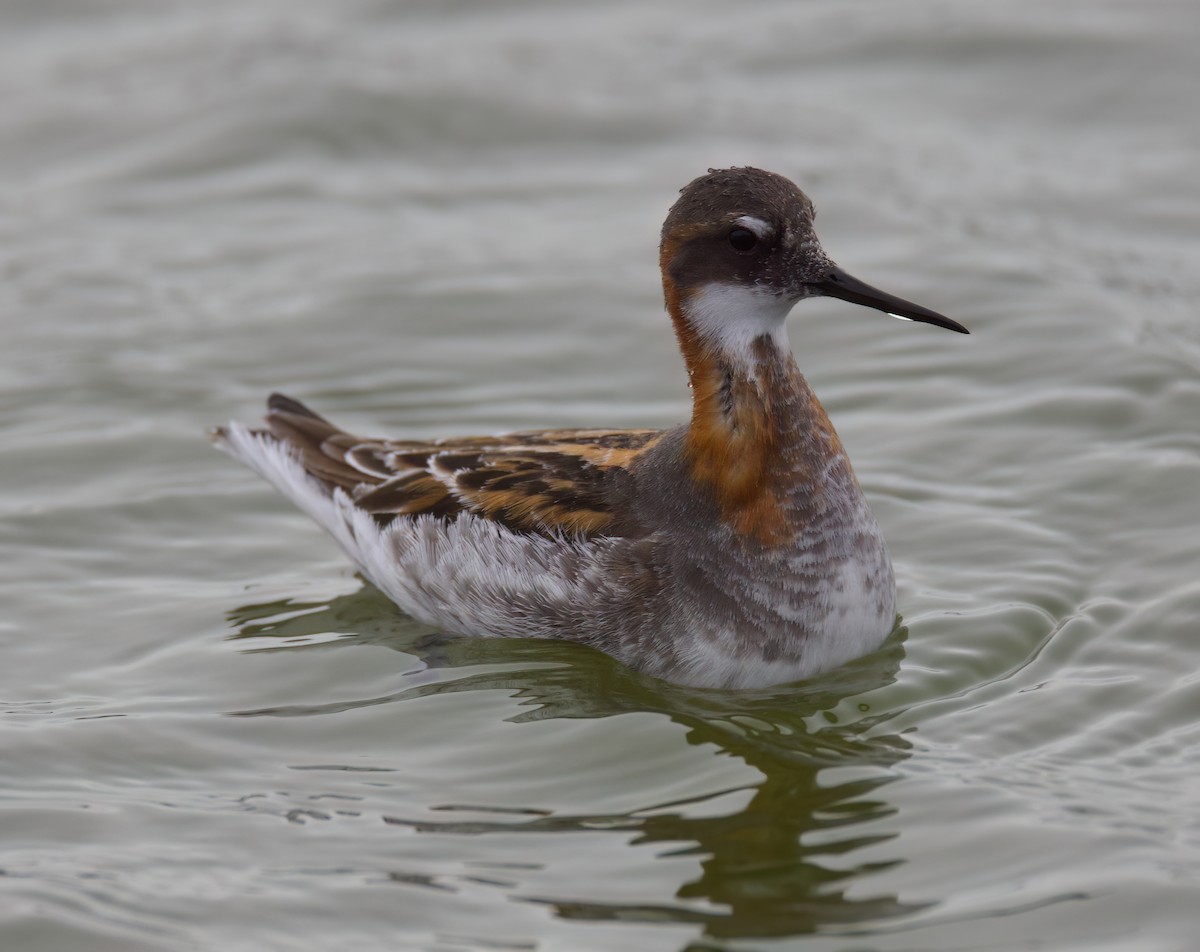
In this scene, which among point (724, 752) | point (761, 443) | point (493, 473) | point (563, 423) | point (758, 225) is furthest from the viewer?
point (563, 423)

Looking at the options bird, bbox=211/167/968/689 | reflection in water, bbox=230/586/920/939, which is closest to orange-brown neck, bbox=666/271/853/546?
bird, bbox=211/167/968/689

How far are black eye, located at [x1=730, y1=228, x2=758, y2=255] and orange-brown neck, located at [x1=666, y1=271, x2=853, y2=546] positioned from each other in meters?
0.36

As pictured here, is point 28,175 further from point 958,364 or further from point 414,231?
point 958,364

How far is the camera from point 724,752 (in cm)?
737

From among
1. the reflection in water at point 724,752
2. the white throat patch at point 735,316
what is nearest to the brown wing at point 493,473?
the reflection in water at point 724,752

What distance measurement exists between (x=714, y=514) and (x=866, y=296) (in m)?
1.15

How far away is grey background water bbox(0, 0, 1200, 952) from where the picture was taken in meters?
6.54

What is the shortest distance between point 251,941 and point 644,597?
2.49 meters

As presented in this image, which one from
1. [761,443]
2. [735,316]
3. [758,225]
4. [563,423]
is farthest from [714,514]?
[563,423]

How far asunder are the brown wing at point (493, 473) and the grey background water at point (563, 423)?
0.58 metres

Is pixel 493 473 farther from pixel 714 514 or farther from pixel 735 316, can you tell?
pixel 735 316

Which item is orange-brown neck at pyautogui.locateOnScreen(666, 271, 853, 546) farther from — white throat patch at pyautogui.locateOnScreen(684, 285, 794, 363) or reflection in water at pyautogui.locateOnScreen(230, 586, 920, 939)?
reflection in water at pyautogui.locateOnScreen(230, 586, 920, 939)

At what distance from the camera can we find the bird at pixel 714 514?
25.5ft

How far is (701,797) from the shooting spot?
7.04 metres
